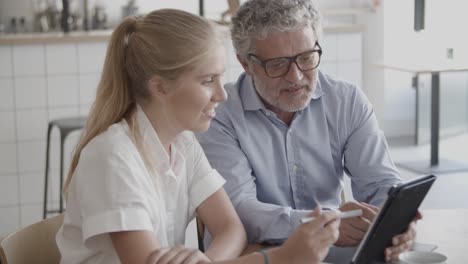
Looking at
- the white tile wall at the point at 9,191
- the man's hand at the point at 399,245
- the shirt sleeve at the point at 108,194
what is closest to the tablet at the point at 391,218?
the man's hand at the point at 399,245

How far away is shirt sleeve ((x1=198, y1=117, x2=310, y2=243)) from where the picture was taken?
6.22ft

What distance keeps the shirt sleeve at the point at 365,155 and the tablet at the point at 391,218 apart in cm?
48

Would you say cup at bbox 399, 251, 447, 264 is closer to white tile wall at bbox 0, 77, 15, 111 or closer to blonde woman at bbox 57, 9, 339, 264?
blonde woman at bbox 57, 9, 339, 264

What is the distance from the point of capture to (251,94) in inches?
86.7

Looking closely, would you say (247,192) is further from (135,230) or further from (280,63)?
(135,230)

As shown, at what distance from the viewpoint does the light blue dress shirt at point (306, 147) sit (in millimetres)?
2141

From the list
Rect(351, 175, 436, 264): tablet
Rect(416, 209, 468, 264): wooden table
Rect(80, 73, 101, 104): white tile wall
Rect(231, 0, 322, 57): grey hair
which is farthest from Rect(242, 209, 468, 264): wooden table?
Rect(80, 73, 101, 104): white tile wall

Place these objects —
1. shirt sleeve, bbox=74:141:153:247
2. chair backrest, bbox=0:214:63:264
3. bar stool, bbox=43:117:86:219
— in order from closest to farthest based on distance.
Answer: shirt sleeve, bbox=74:141:153:247
chair backrest, bbox=0:214:63:264
bar stool, bbox=43:117:86:219

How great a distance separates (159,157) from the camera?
178 centimetres

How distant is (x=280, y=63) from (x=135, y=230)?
2.23 ft

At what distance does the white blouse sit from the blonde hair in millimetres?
48

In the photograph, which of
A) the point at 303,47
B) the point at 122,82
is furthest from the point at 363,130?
the point at 122,82

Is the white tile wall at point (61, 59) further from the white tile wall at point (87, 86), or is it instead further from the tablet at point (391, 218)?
the tablet at point (391, 218)

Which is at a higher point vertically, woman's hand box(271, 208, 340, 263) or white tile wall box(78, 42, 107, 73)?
white tile wall box(78, 42, 107, 73)
